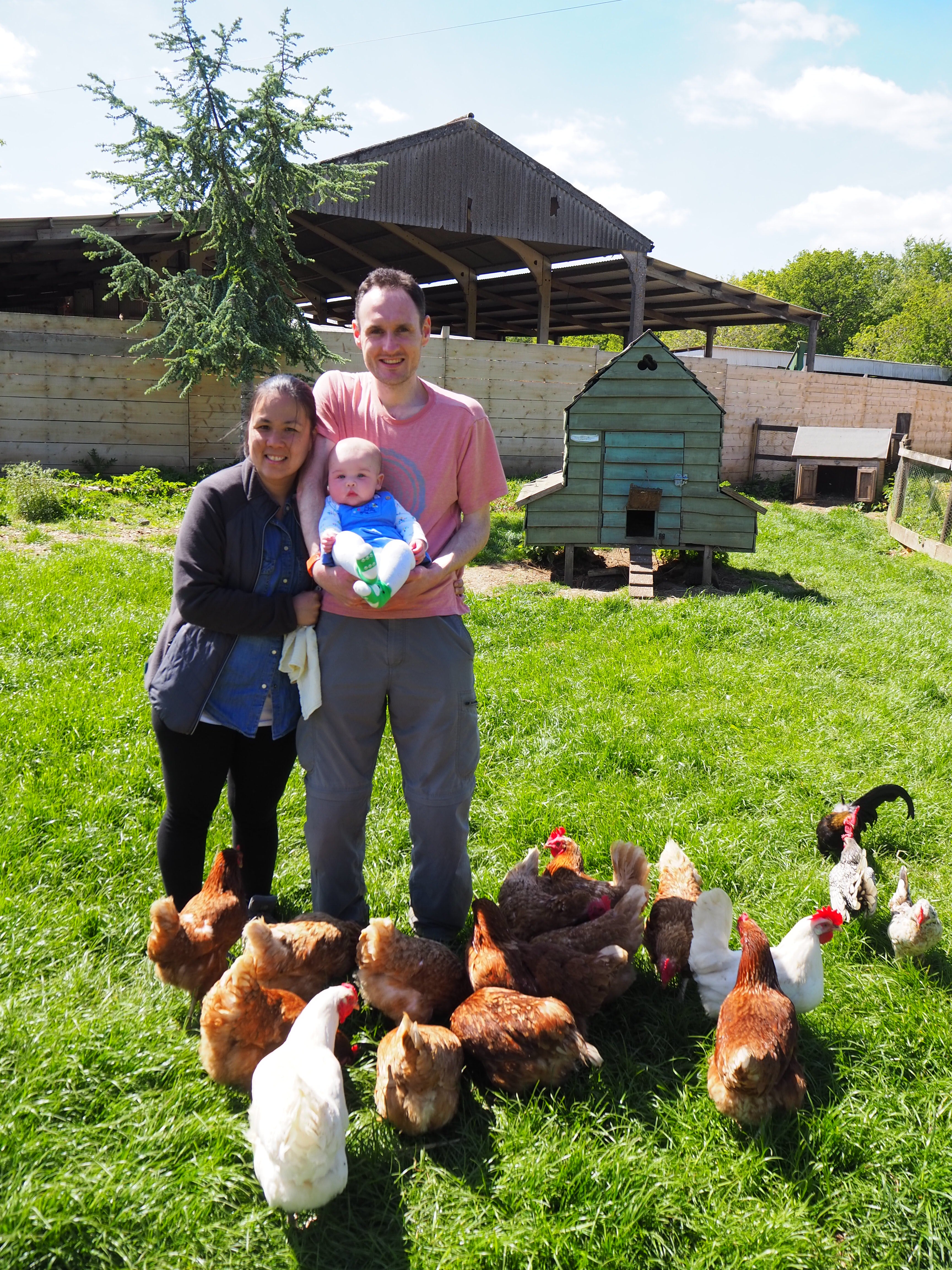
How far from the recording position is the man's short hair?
254cm

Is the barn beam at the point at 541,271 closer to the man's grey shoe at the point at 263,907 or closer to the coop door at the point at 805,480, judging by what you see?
the coop door at the point at 805,480

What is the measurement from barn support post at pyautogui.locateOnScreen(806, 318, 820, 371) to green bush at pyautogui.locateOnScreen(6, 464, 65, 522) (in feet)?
51.9

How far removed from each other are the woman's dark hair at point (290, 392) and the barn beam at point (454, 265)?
47.4 feet

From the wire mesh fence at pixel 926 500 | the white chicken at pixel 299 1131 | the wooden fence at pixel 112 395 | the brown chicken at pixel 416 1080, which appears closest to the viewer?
the white chicken at pixel 299 1131

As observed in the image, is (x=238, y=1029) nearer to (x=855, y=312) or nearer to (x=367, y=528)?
(x=367, y=528)

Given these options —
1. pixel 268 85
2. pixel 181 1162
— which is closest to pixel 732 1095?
pixel 181 1162

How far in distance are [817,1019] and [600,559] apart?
25.2 ft

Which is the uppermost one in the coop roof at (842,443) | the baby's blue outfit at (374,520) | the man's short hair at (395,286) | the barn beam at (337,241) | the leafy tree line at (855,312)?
the leafy tree line at (855,312)

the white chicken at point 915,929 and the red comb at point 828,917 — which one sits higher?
the red comb at point 828,917

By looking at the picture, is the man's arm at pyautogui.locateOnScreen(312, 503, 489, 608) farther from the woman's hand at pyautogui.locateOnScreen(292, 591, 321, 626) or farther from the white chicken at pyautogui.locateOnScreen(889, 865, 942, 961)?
the white chicken at pyautogui.locateOnScreen(889, 865, 942, 961)

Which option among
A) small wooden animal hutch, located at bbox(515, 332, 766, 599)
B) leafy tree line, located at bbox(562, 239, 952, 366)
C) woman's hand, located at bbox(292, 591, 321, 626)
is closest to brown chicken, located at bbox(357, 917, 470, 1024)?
woman's hand, located at bbox(292, 591, 321, 626)

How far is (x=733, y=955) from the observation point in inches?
111

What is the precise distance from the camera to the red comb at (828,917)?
279 centimetres

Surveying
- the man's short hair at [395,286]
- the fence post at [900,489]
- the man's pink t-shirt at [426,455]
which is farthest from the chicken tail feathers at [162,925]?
the fence post at [900,489]
